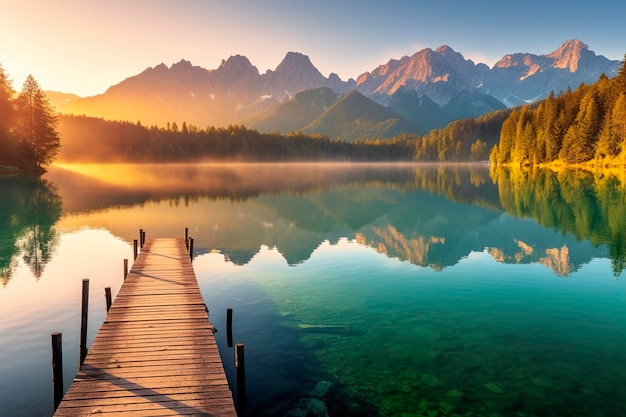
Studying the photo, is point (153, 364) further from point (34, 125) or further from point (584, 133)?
point (584, 133)

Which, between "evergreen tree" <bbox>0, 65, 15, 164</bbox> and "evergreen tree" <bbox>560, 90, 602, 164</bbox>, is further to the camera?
"evergreen tree" <bbox>560, 90, 602, 164</bbox>

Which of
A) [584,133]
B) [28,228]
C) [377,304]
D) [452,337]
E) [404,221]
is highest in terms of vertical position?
[584,133]

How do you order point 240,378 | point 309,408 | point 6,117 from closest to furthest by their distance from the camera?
point 240,378
point 309,408
point 6,117

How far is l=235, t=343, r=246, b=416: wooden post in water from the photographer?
1212 centimetres

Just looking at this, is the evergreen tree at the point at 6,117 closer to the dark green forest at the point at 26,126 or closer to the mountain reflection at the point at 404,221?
the dark green forest at the point at 26,126

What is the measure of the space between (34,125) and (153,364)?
12424 cm

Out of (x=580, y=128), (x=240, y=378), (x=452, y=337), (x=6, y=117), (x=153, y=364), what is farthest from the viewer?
(x=580, y=128)

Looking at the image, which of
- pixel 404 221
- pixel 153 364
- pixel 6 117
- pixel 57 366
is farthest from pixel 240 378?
pixel 6 117

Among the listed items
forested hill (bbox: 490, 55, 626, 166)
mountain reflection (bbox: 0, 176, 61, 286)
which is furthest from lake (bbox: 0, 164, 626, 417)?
forested hill (bbox: 490, 55, 626, 166)

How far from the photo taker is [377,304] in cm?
2377

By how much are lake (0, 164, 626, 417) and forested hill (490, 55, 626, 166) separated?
238 feet

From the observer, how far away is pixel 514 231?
46.3 metres

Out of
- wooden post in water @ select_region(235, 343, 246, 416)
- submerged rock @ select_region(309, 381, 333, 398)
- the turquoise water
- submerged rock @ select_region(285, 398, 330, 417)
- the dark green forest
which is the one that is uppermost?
the dark green forest

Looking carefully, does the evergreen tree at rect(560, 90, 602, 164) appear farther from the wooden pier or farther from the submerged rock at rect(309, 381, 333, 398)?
the wooden pier
